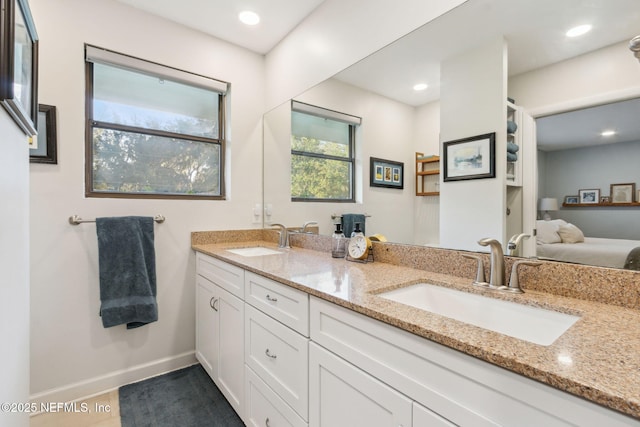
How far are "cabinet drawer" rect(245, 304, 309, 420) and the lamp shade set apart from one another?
38.6 inches

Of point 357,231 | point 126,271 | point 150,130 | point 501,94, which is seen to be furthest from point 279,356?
point 150,130

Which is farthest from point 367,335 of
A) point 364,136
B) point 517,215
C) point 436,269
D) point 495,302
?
point 364,136

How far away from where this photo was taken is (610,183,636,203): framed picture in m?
0.89

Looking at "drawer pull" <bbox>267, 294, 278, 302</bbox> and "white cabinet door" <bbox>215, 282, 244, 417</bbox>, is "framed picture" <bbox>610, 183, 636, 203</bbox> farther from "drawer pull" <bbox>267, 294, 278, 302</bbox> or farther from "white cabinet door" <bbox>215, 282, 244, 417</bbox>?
"white cabinet door" <bbox>215, 282, 244, 417</bbox>

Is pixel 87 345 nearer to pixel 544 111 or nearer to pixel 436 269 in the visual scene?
pixel 436 269

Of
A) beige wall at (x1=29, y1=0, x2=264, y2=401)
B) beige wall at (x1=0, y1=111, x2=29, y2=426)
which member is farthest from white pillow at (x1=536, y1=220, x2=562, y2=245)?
beige wall at (x1=29, y1=0, x2=264, y2=401)

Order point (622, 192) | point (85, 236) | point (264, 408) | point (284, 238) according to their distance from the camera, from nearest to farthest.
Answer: point (622, 192)
point (264, 408)
point (85, 236)
point (284, 238)

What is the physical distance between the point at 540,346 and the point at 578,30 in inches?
40.1

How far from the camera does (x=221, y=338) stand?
1753 mm

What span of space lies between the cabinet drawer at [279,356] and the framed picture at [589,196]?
1.06m

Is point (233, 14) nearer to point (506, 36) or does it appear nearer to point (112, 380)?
point (506, 36)

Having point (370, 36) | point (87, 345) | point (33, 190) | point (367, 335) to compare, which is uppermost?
point (370, 36)

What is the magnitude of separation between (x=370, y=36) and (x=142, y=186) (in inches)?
70.0

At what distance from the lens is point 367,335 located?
856 millimetres
